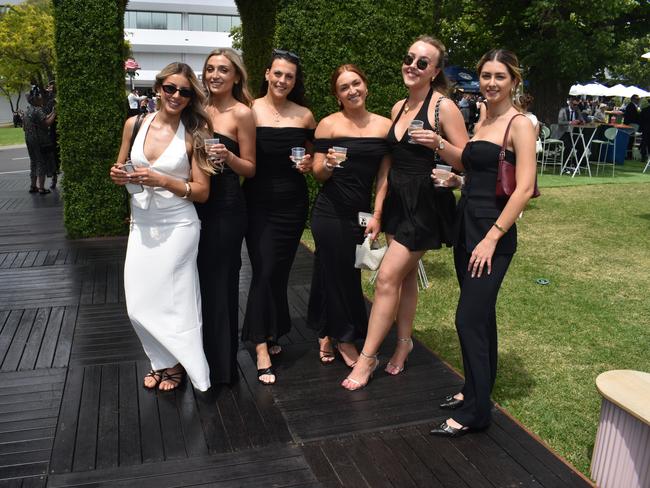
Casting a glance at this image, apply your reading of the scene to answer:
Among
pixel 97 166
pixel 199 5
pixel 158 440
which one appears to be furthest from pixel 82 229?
pixel 199 5

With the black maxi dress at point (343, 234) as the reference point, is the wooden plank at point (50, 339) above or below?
below

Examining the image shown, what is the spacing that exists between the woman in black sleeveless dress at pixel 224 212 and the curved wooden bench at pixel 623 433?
2.14m

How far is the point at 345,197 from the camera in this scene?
3.78m

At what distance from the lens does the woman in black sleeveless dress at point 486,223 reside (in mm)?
2996

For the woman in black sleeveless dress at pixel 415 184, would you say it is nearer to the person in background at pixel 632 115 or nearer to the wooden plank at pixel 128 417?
the wooden plank at pixel 128 417

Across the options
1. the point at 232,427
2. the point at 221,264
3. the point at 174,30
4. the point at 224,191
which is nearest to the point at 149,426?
the point at 232,427

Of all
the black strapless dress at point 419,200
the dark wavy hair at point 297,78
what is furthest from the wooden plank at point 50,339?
the black strapless dress at point 419,200

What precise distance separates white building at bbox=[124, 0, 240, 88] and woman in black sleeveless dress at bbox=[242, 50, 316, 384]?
206 ft

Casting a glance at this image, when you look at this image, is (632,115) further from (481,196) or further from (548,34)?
(481,196)

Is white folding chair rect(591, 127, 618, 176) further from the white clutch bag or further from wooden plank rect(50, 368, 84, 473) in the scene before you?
wooden plank rect(50, 368, 84, 473)

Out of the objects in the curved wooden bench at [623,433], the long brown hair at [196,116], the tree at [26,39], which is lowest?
the curved wooden bench at [623,433]

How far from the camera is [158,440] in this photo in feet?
10.5

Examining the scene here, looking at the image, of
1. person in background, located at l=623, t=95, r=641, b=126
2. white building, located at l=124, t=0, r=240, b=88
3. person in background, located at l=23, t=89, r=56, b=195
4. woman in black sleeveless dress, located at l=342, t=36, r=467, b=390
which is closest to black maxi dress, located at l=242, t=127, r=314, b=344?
woman in black sleeveless dress, located at l=342, t=36, r=467, b=390

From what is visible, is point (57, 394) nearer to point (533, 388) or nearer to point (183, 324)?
point (183, 324)
